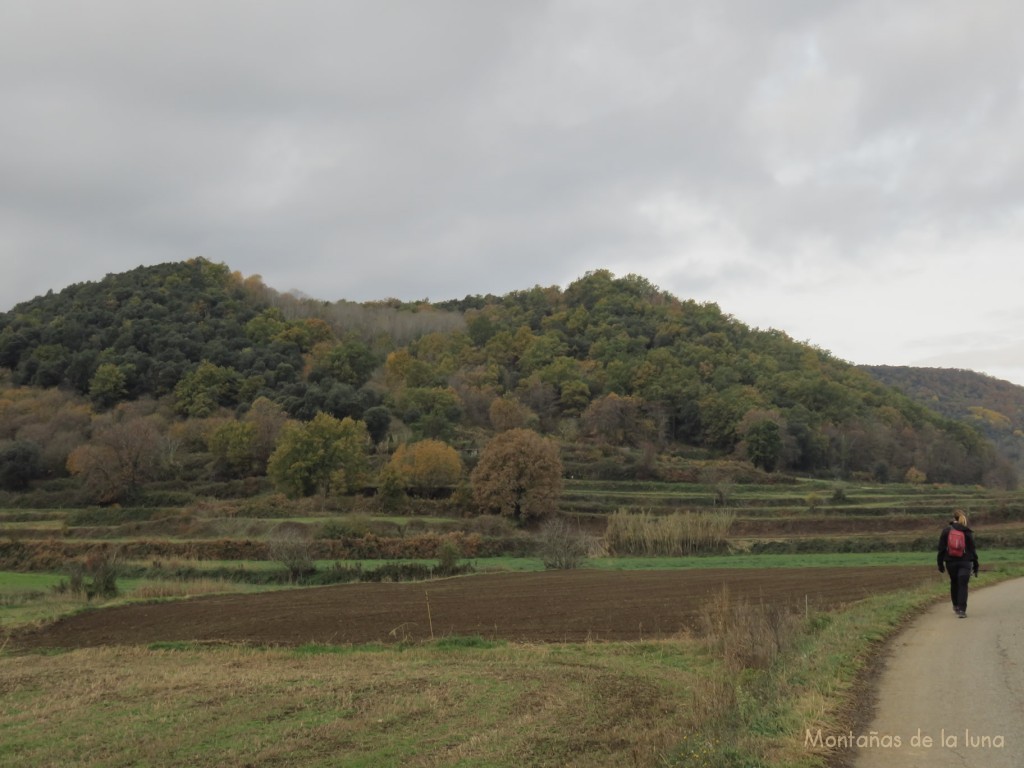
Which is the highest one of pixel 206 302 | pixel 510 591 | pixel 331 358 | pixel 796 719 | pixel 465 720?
pixel 206 302

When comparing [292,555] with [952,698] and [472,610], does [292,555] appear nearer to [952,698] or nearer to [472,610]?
[472,610]

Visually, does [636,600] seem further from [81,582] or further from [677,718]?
[81,582]

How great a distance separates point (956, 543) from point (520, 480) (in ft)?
156

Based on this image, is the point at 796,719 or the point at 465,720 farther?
the point at 465,720

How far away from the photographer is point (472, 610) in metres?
23.6

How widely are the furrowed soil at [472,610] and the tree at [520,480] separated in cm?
2694

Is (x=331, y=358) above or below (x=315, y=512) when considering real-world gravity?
above

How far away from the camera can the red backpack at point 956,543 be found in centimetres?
1318

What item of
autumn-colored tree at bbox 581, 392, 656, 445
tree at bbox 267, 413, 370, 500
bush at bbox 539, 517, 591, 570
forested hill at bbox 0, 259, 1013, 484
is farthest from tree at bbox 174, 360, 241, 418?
bush at bbox 539, 517, 591, 570

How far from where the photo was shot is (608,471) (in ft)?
258

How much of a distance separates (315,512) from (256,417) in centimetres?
2560

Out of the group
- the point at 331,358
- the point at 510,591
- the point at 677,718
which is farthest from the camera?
the point at 331,358

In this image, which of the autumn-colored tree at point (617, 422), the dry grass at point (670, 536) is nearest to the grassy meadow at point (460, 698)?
the dry grass at point (670, 536)

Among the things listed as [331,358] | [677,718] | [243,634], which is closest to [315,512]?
[243,634]
